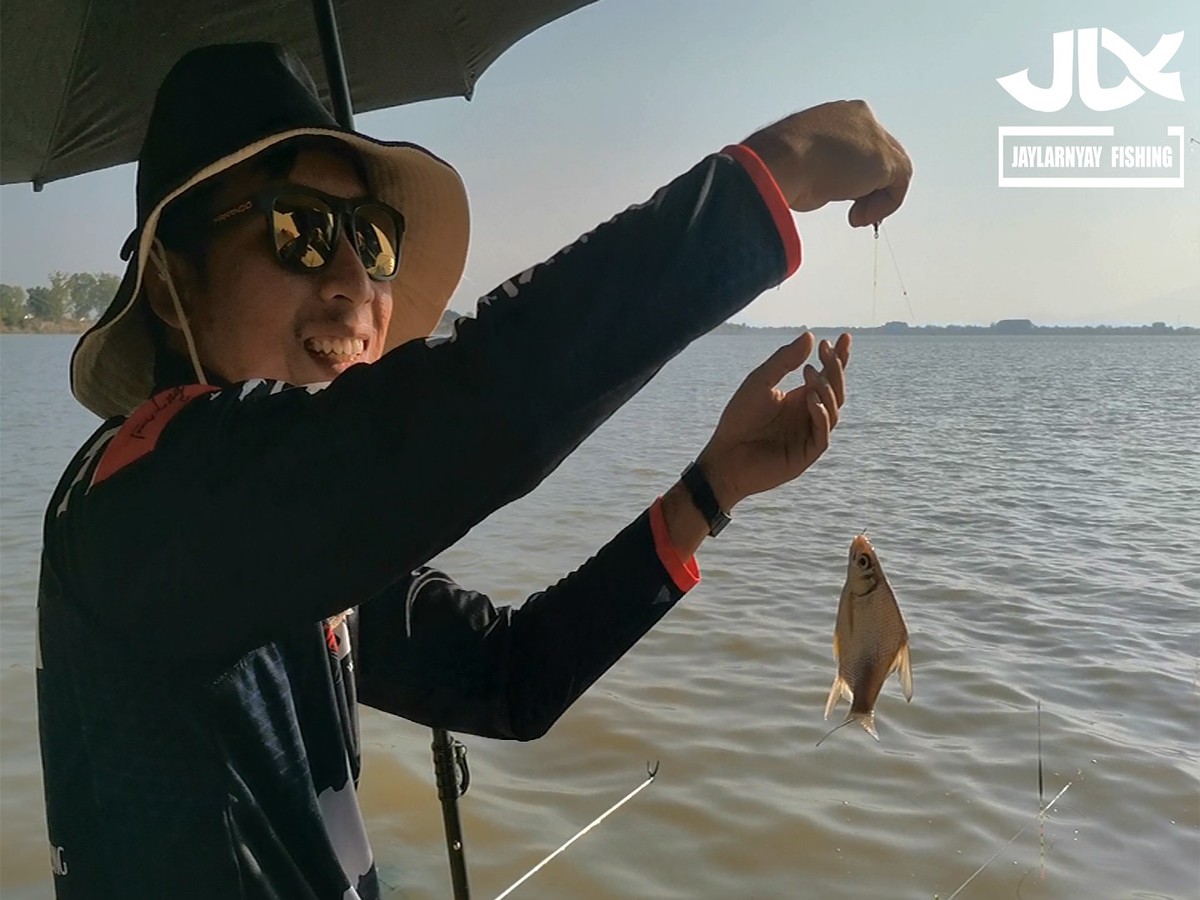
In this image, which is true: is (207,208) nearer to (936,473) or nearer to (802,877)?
(802,877)

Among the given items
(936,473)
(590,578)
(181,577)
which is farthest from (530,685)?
(936,473)

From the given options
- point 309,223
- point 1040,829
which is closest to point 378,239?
point 309,223

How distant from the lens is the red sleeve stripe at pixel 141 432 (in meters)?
1.27

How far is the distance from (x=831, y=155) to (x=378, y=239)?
919 mm

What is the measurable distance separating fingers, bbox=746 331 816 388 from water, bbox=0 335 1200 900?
3010 mm

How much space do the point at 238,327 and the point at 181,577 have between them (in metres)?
0.63

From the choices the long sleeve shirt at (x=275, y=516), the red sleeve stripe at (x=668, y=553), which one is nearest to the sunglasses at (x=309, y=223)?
the long sleeve shirt at (x=275, y=516)

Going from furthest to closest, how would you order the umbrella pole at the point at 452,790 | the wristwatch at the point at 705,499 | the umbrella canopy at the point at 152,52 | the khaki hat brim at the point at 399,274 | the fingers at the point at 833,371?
the umbrella pole at the point at 452,790, the umbrella canopy at the point at 152,52, the wristwatch at the point at 705,499, the fingers at the point at 833,371, the khaki hat brim at the point at 399,274

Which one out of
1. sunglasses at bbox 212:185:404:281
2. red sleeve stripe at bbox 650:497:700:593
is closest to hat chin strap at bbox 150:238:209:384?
sunglasses at bbox 212:185:404:281

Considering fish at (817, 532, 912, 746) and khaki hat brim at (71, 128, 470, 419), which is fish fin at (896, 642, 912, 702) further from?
khaki hat brim at (71, 128, 470, 419)

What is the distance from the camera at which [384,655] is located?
2.27 metres

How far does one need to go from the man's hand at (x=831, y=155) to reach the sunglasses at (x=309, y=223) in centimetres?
78

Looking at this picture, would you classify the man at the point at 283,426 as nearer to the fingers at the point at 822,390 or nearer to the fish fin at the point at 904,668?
the fingers at the point at 822,390

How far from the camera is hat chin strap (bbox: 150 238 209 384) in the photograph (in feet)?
5.65
